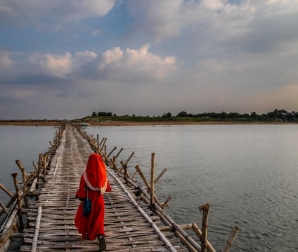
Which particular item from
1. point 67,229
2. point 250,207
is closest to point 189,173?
point 250,207

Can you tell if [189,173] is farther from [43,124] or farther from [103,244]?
[43,124]

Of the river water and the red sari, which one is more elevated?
the red sari

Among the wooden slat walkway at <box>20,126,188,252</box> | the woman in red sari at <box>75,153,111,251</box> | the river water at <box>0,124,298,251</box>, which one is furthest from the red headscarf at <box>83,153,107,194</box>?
the river water at <box>0,124,298,251</box>

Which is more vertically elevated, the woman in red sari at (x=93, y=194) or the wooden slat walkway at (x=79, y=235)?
the woman in red sari at (x=93, y=194)

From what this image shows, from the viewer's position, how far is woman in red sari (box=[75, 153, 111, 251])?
519 centimetres

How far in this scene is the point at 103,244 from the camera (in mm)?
5074

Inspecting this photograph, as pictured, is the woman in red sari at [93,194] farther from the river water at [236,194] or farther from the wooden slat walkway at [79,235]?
the river water at [236,194]

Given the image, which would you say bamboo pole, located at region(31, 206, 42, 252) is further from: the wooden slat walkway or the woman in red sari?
the woman in red sari

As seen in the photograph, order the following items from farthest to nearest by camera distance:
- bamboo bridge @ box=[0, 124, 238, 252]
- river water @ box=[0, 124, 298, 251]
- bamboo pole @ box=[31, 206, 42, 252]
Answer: river water @ box=[0, 124, 298, 251] → bamboo bridge @ box=[0, 124, 238, 252] → bamboo pole @ box=[31, 206, 42, 252]

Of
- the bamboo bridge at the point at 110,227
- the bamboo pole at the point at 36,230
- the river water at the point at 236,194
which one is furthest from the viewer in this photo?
the river water at the point at 236,194

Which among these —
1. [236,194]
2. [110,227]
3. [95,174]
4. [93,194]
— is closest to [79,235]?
[110,227]

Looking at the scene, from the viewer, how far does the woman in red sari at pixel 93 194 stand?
17.0ft

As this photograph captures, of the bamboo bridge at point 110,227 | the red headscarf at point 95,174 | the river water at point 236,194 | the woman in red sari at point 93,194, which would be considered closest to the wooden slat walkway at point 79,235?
the bamboo bridge at point 110,227

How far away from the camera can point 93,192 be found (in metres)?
5.35
